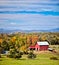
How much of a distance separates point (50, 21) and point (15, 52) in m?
0.79

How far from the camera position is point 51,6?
3143mm

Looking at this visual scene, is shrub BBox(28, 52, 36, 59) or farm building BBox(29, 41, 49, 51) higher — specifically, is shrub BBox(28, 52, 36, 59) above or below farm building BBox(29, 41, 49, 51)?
below

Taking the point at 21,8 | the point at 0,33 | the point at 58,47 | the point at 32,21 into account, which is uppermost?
the point at 21,8

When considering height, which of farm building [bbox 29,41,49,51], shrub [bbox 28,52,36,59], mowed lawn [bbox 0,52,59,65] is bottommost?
mowed lawn [bbox 0,52,59,65]

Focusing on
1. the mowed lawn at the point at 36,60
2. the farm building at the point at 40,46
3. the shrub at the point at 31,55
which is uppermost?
the farm building at the point at 40,46

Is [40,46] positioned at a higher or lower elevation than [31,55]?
higher

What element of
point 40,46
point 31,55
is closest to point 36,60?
point 31,55

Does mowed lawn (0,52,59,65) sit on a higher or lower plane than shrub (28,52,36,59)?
lower

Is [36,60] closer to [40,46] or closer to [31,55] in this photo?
[31,55]

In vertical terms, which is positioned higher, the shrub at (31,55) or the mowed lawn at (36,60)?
the shrub at (31,55)

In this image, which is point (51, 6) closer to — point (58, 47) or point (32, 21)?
point (32, 21)

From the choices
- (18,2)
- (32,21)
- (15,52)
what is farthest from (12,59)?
(18,2)

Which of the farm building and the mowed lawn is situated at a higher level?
the farm building

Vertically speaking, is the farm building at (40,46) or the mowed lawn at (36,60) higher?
the farm building at (40,46)
